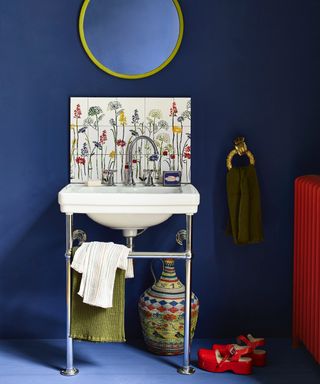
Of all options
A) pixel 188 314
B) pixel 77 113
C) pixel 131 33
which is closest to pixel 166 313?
pixel 188 314

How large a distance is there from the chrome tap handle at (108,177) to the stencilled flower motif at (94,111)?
12.2 inches

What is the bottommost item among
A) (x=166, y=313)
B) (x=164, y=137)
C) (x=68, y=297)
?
(x=166, y=313)

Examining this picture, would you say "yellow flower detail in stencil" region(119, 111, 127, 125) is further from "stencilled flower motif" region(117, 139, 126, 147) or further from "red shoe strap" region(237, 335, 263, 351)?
"red shoe strap" region(237, 335, 263, 351)

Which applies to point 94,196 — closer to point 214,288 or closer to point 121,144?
point 121,144

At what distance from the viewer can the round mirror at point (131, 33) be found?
11.6 ft

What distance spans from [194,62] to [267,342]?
1574mm

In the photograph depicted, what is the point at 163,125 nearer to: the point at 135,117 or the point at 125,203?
the point at 135,117

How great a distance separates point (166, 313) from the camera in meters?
3.38

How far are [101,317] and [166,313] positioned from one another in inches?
15.3

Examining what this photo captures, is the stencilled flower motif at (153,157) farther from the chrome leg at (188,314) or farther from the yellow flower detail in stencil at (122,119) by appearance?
the chrome leg at (188,314)

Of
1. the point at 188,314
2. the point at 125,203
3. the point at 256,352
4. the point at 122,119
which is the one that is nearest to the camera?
the point at 125,203

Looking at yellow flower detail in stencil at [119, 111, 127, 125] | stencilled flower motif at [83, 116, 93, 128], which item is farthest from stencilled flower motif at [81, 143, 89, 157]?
yellow flower detail in stencil at [119, 111, 127, 125]

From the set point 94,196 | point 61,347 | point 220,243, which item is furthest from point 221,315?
point 94,196

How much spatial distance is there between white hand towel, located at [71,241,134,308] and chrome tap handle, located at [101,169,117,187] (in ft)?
1.72
